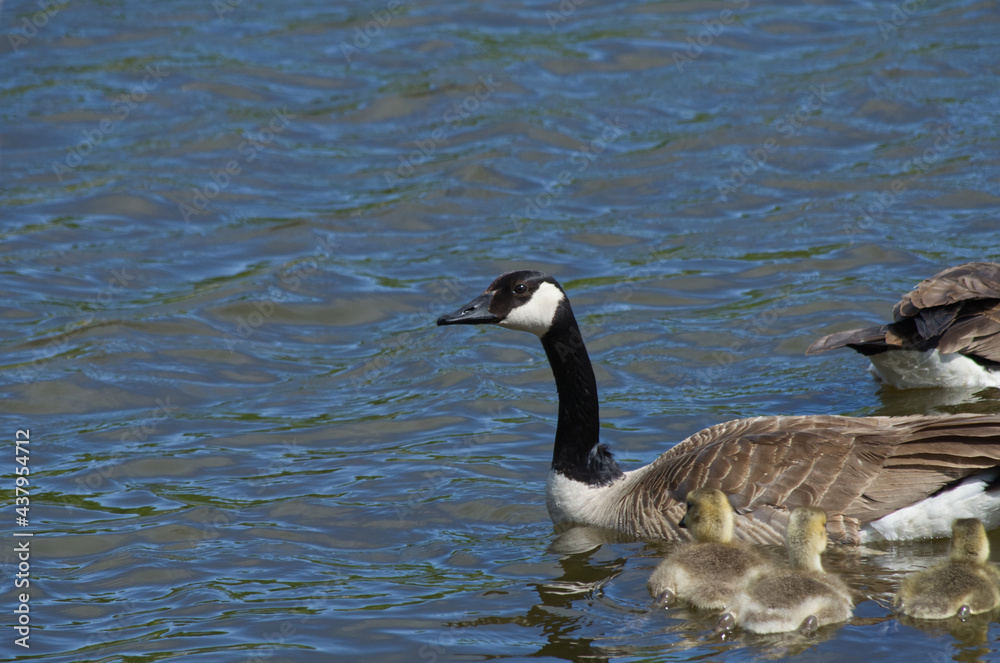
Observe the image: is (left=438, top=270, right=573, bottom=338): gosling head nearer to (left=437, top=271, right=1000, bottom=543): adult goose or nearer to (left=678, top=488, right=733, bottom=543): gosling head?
(left=437, top=271, right=1000, bottom=543): adult goose

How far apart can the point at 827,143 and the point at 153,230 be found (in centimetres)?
826

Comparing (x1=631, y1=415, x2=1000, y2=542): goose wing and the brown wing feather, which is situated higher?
the brown wing feather

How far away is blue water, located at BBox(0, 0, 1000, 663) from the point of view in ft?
25.4

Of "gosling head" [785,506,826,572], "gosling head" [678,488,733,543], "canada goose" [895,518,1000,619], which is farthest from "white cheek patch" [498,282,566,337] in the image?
"canada goose" [895,518,1000,619]

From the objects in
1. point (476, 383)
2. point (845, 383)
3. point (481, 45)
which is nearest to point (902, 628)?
point (845, 383)

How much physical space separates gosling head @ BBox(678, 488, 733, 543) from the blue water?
21.9 inches

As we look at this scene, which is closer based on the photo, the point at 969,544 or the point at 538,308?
the point at 969,544

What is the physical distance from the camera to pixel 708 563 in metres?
7.05

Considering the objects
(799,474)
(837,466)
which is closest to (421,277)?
(799,474)

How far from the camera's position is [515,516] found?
903 cm

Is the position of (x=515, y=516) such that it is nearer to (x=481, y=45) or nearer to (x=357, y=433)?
(x=357, y=433)

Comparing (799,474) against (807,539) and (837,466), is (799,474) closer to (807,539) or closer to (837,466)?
(837,466)

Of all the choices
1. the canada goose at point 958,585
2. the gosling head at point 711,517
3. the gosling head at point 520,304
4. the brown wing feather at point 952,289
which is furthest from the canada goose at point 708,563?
the brown wing feather at point 952,289

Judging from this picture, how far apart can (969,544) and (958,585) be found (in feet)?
0.99
